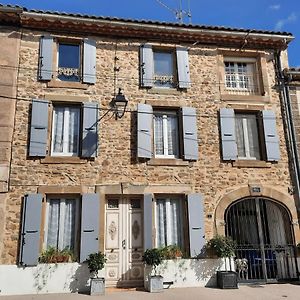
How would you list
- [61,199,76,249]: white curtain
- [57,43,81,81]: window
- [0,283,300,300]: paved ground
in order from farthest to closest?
[57,43,81,81]: window → [61,199,76,249]: white curtain → [0,283,300,300]: paved ground

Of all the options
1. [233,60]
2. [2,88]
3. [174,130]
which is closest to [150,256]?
[174,130]

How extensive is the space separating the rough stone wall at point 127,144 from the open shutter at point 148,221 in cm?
51

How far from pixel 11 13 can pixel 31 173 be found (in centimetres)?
467

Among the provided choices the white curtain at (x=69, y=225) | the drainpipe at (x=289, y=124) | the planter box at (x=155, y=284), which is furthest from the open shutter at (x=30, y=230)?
the drainpipe at (x=289, y=124)

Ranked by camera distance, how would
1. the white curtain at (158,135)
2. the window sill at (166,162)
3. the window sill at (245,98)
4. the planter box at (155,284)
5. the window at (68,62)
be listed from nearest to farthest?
the planter box at (155,284)
the window sill at (166,162)
the white curtain at (158,135)
the window at (68,62)
the window sill at (245,98)

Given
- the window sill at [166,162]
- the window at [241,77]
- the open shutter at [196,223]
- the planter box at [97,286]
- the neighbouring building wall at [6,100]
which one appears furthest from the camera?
the window at [241,77]

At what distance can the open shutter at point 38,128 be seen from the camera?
916cm

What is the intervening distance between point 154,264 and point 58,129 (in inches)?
176

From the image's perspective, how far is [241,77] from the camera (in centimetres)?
1136

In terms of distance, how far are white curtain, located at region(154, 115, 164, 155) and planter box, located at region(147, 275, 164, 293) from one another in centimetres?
340

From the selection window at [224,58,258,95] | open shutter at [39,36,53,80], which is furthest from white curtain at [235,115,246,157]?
open shutter at [39,36,53,80]

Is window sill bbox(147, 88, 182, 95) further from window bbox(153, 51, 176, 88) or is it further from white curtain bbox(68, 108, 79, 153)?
white curtain bbox(68, 108, 79, 153)

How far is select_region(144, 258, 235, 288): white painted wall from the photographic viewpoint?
346 inches

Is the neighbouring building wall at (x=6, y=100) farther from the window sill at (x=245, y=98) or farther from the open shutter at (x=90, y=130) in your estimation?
the window sill at (x=245, y=98)
